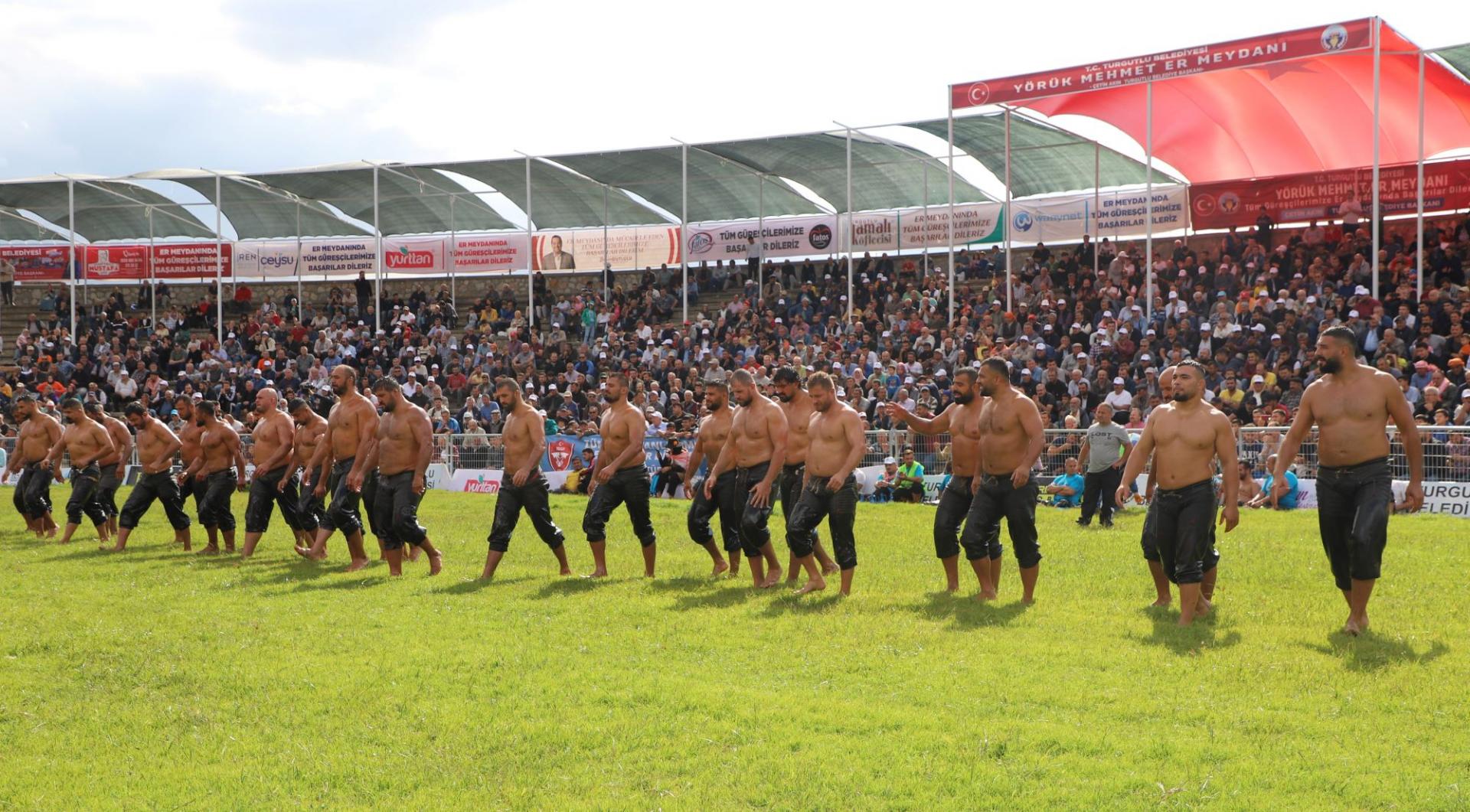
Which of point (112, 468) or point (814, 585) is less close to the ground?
point (112, 468)

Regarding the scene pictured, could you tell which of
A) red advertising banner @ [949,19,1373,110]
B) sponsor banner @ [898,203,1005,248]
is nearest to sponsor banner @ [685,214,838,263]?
sponsor banner @ [898,203,1005,248]

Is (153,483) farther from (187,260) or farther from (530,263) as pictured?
(187,260)

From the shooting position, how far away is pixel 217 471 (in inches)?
637

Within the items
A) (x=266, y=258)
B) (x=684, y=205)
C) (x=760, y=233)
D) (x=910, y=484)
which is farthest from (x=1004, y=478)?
(x=266, y=258)

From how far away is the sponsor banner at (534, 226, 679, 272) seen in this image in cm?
3825

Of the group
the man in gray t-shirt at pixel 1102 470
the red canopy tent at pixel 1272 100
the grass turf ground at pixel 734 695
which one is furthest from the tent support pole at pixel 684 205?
the grass turf ground at pixel 734 695

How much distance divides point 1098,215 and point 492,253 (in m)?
17.4

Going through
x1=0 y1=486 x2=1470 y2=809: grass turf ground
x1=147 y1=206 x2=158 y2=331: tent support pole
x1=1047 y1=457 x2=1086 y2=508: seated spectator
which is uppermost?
x1=147 y1=206 x2=158 y2=331: tent support pole

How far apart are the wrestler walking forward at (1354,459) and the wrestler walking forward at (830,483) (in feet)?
11.0

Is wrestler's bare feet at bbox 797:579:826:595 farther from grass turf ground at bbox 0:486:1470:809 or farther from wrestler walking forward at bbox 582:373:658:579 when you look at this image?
wrestler walking forward at bbox 582:373:658:579

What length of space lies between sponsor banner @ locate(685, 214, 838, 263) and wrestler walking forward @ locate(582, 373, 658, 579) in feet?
73.3

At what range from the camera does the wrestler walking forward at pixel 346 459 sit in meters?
13.7

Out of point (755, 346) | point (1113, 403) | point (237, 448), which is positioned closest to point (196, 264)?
point (755, 346)

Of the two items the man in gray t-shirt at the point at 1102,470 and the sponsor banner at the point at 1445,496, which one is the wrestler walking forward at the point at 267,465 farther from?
the sponsor banner at the point at 1445,496
